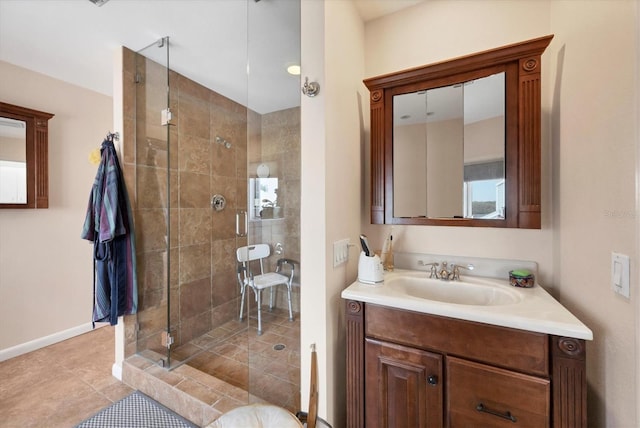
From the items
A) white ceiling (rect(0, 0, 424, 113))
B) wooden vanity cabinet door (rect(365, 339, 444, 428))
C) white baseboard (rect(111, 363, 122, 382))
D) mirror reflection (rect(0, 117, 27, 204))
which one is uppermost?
white ceiling (rect(0, 0, 424, 113))

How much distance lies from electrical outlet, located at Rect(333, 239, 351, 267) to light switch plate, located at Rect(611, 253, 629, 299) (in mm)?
1002

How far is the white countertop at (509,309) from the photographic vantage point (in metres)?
0.88

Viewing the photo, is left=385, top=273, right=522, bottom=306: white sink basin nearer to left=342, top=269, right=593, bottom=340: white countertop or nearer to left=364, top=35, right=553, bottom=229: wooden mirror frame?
left=342, top=269, right=593, bottom=340: white countertop

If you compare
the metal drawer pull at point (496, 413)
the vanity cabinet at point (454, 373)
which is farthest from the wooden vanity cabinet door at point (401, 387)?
the metal drawer pull at point (496, 413)

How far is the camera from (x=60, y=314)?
257cm

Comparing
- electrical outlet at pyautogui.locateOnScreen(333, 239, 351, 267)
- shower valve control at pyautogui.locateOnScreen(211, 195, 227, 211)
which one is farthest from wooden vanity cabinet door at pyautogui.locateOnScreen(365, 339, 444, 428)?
shower valve control at pyautogui.locateOnScreen(211, 195, 227, 211)

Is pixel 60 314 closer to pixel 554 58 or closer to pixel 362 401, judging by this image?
pixel 362 401

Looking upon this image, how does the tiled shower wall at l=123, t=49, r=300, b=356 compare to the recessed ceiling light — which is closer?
the recessed ceiling light

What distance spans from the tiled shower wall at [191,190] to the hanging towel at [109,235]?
10cm

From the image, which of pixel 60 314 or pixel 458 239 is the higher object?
pixel 458 239

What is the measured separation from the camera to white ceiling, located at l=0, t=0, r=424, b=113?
5.12 feet

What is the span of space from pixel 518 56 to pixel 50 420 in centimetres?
329

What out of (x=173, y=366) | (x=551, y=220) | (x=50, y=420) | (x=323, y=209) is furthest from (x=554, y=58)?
(x=50, y=420)

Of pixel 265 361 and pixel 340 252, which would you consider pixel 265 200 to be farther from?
pixel 265 361
